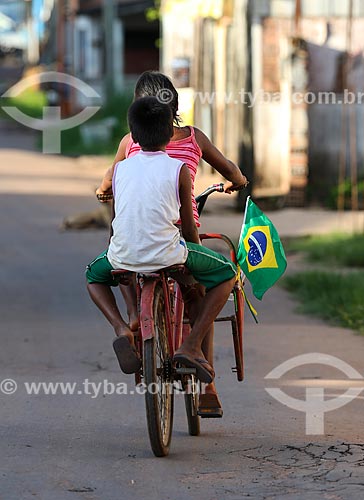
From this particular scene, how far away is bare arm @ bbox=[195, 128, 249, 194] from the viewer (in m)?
5.43

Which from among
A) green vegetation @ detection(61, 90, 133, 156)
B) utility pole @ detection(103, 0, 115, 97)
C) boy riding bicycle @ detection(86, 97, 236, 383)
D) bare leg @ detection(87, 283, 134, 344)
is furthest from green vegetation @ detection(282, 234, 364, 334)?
utility pole @ detection(103, 0, 115, 97)

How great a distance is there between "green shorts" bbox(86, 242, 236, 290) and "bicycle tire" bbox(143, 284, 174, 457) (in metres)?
0.18

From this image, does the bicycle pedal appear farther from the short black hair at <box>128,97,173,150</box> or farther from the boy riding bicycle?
the short black hair at <box>128,97,173,150</box>

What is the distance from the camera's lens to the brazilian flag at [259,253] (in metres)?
5.51

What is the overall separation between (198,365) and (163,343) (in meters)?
0.21

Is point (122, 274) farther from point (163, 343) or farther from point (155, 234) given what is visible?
point (163, 343)

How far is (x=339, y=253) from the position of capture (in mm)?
11242

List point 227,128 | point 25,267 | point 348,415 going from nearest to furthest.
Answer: point 348,415, point 25,267, point 227,128

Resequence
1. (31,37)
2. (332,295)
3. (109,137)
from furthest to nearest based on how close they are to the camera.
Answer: (31,37) → (109,137) → (332,295)

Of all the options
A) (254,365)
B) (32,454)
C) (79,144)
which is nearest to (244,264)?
(32,454)

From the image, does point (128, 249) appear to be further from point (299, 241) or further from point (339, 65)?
point (339, 65)

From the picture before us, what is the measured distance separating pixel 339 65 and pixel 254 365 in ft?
29.6

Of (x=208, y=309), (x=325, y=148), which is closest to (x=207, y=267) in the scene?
(x=208, y=309)

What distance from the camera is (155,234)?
507 centimetres
